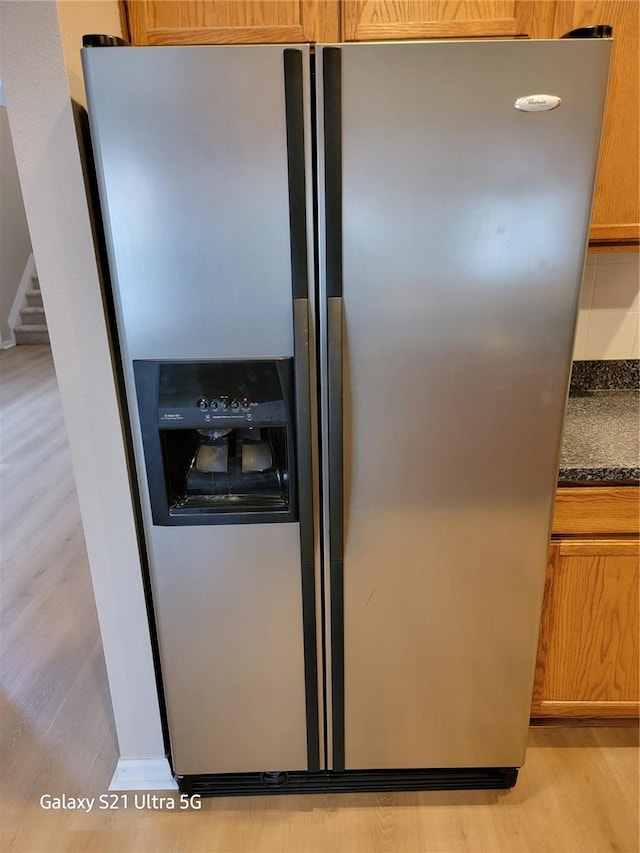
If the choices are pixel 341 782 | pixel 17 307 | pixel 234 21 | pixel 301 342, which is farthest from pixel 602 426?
pixel 17 307

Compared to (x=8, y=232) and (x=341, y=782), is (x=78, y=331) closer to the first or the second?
(x=341, y=782)

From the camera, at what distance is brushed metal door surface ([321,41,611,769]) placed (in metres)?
1.12

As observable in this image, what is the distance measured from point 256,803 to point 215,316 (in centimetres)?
132

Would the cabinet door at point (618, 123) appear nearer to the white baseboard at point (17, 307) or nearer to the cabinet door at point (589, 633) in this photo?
the cabinet door at point (589, 633)

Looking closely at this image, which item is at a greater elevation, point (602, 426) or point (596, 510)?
point (602, 426)

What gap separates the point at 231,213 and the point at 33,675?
1.80 metres

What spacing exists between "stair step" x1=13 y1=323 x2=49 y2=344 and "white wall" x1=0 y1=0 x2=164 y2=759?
6.08m

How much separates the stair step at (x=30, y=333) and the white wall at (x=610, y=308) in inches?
249

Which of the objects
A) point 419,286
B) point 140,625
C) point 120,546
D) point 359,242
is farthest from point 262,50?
point 140,625

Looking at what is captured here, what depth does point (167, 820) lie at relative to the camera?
5.31ft

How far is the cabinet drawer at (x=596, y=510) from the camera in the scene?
1533 mm

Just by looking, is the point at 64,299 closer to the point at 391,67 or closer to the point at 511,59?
the point at 391,67

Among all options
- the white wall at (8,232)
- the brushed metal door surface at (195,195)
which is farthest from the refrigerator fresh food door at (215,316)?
the white wall at (8,232)

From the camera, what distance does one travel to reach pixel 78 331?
1315mm
